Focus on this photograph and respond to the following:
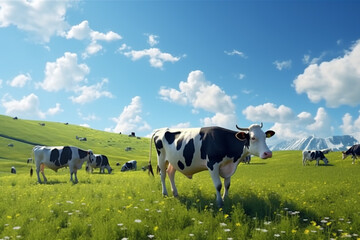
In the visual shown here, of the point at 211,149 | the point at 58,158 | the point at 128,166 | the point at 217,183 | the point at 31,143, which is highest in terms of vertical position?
the point at 31,143

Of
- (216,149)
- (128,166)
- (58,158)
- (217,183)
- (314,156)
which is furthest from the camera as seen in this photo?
(128,166)

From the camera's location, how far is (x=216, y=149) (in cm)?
963

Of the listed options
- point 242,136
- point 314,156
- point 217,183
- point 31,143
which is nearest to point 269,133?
point 242,136

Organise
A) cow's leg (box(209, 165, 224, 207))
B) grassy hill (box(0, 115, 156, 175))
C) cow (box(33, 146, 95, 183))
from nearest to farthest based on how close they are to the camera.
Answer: cow's leg (box(209, 165, 224, 207)) < cow (box(33, 146, 95, 183)) < grassy hill (box(0, 115, 156, 175))

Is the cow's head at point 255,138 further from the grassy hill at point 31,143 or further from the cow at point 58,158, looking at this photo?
the grassy hill at point 31,143

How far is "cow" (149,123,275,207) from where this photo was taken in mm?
9359

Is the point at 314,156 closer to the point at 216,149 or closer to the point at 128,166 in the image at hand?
the point at 128,166

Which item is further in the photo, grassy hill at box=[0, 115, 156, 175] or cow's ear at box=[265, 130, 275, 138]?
grassy hill at box=[0, 115, 156, 175]

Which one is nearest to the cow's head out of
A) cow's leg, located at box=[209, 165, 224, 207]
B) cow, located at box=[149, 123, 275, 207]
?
cow, located at box=[149, 123, 275, 207]

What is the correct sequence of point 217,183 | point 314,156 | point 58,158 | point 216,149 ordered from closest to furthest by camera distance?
point 217,183 → point 216,149 → point 58,158 → point 314,156

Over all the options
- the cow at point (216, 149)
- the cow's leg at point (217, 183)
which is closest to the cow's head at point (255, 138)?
the cow at point (216, 149)

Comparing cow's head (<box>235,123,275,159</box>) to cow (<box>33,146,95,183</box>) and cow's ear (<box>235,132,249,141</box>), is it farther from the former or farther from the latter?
cow (<box>33,146,95,183</box>)

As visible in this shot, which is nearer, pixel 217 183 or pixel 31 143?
pixel 217 183

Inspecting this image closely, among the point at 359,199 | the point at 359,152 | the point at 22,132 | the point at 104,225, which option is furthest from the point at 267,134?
the point at 22,132
